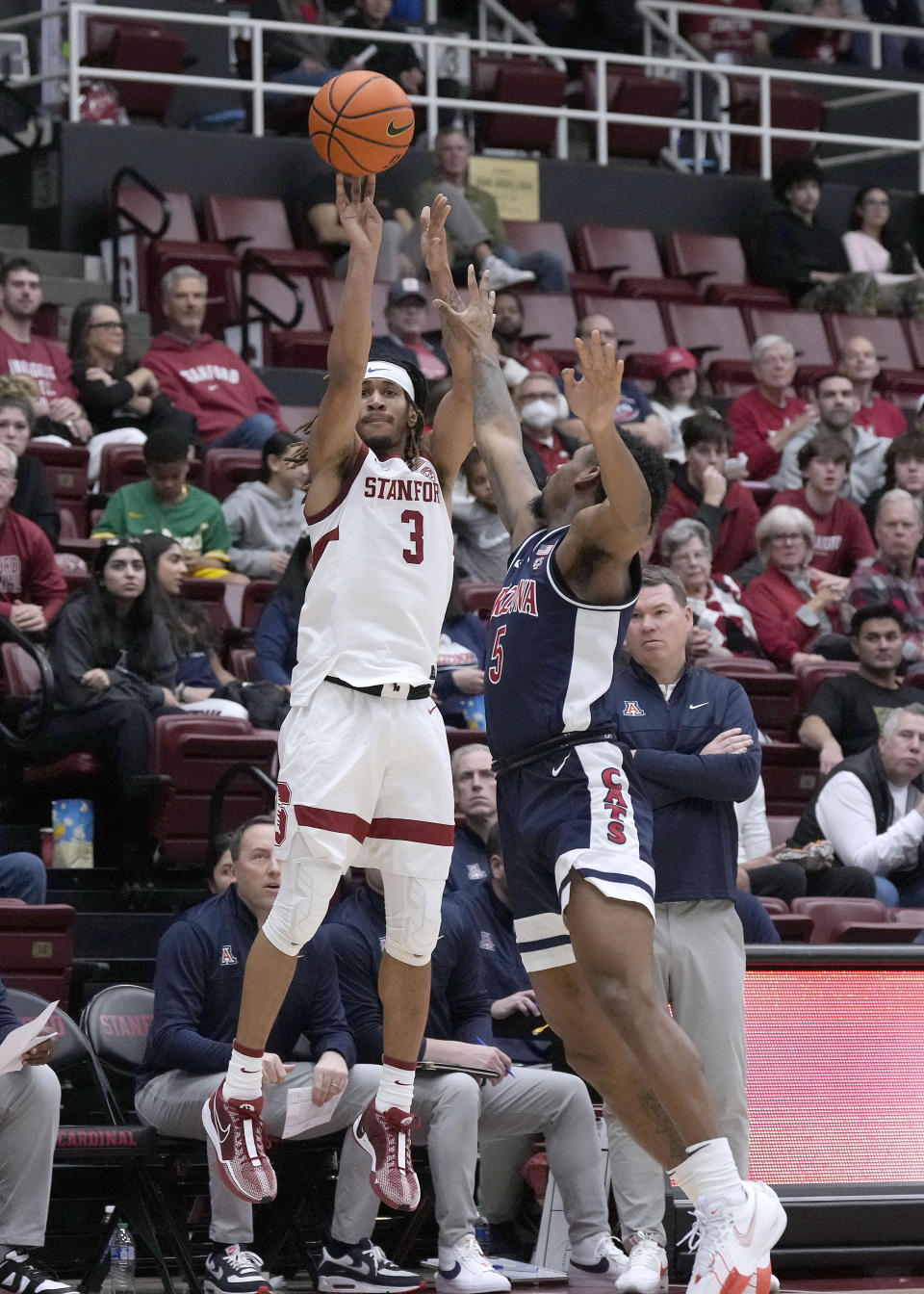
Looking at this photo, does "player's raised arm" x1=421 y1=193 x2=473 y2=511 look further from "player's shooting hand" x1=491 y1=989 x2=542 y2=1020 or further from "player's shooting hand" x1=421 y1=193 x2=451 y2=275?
"player's shooting hand" x1=491 y1=989 x2=542 y2=1020

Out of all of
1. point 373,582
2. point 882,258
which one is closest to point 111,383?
point 373,582

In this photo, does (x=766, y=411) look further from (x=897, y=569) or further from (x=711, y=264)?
(x=711, y=264)

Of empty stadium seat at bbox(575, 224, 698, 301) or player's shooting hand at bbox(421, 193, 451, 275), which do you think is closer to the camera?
player's shooting hand at bbox(421, 193, 451, 275)

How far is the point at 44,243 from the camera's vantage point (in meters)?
13.4

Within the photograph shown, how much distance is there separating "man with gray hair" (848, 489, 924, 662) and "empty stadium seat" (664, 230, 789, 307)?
4.53m

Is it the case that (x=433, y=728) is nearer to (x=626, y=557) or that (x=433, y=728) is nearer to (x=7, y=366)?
(x=626, y=557)

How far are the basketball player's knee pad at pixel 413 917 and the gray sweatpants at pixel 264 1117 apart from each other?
3.44 ft

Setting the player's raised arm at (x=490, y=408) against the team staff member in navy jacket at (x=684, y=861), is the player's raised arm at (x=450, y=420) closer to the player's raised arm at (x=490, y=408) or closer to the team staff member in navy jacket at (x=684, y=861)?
the player's raised arm at (x=490, y=408)

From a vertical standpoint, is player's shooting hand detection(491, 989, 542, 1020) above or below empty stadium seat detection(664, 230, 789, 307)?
below

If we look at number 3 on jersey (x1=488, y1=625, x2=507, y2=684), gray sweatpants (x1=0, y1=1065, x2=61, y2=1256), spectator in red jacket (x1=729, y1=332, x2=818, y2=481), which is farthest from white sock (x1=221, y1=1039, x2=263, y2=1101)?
spectator in red jacket (x1=729, y1=332, x2=818, y2=481)

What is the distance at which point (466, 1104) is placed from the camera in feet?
21.5

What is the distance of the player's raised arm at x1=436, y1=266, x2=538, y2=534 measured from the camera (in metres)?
5.82

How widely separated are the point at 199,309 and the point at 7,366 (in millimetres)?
1323

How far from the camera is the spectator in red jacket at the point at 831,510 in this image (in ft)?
37.7
